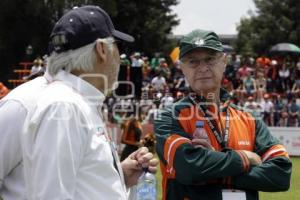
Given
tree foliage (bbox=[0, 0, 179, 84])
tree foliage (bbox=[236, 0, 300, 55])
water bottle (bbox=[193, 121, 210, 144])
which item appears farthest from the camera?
tree foliage (bbox=[236, 0, 300, 55])

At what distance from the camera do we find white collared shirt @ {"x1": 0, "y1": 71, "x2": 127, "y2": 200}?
2.57 metres

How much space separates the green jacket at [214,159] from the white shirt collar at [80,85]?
905 mm

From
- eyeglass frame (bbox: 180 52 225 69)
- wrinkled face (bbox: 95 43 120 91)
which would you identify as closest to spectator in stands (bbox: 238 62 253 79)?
eyeglass frame (bbox: 180 52 225 69)

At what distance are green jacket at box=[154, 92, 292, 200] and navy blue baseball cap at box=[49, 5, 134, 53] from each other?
1032 mm

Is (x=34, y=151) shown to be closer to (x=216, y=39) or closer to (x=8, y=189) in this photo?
(x=8, y=189)

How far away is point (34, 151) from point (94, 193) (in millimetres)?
323

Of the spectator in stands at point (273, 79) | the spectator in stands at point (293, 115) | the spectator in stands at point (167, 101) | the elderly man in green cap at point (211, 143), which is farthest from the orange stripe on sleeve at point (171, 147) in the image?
the spectator in stands at point (273, 79)

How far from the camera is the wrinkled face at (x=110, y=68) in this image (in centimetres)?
302

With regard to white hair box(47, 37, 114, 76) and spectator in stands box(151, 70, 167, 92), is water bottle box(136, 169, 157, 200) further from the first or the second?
spectator in stands box(151, 70, 167, 92)

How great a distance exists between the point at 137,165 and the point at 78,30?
2.86 ft

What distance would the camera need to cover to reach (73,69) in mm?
2920

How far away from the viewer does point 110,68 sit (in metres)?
3.07

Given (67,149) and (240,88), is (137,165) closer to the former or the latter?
(67,149)

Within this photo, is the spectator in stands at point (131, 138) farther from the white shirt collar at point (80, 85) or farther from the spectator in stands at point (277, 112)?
the white shirt collar at point (80, 85)
